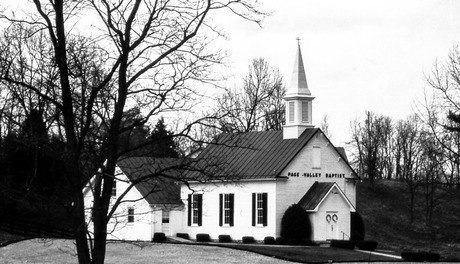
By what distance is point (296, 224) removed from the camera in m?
57.4

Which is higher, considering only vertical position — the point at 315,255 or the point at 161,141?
the point at 161,141

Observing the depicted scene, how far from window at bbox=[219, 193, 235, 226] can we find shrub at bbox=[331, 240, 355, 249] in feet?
29.2

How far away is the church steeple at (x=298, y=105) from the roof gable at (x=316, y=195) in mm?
3738

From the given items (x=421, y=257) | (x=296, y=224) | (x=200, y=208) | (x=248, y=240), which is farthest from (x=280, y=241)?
(x=421, y=257)

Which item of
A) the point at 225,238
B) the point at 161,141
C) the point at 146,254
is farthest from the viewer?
the point at 225,238

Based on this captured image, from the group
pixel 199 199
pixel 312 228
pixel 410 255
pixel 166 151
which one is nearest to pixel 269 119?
pixel 199 199

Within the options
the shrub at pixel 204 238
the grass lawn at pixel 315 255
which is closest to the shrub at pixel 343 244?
the grass lawn at pixel 315 255

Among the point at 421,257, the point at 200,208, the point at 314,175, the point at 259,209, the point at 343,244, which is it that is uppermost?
the point at 314,175

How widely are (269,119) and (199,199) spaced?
1826cm

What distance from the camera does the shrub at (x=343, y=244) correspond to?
5409 cm

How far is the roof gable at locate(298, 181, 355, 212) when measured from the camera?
57.8m

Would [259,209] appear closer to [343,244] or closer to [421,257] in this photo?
[343,244]

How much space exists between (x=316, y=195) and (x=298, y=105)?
612cm

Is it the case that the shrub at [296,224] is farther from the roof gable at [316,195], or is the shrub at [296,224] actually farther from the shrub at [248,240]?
the shrub at [248,240]
